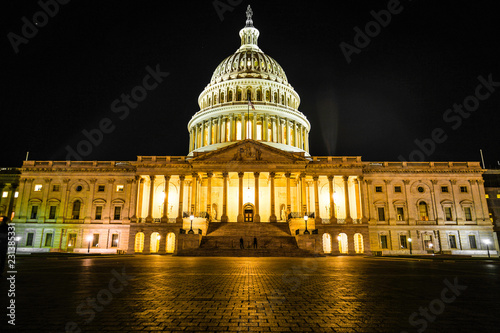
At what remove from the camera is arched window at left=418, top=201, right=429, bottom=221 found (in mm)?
58844

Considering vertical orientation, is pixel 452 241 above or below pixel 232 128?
below

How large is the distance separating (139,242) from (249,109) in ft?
115

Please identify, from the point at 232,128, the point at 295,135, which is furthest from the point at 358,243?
the point at 232,128

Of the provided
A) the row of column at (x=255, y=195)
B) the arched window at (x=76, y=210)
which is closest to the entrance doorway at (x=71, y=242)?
the arched window at (x=76, y=210)

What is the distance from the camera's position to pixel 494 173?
64.4m

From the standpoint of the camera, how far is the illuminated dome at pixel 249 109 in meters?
70.6

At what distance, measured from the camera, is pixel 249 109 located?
7225 cm

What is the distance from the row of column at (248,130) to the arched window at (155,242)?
77.6ft

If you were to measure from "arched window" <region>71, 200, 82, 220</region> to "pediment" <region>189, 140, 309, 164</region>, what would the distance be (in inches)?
939

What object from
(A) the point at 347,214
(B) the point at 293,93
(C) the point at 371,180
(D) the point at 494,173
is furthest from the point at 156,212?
(D) the point at 494,173

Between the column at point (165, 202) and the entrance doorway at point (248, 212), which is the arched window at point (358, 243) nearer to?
the entrance doorway at point (248, 212)

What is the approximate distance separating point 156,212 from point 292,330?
57.3 meters

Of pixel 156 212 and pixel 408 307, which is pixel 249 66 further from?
pixel 408 307

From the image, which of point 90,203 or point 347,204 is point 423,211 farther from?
point 90,203
